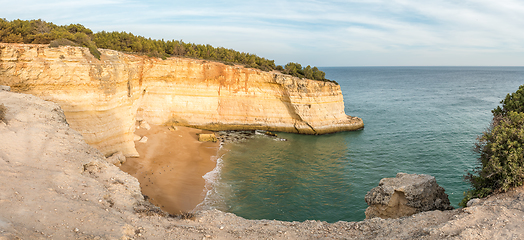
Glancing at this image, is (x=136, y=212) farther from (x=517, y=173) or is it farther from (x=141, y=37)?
(x=141, y=37)

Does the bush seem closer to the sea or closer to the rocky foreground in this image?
the rocky foreground

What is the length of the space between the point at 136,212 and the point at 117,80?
47.4 feet

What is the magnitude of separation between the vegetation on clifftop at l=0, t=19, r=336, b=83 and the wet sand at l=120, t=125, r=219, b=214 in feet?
27.0

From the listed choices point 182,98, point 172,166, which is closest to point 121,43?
point 182,98

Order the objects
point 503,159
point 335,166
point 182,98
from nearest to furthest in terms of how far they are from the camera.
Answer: point 503,159, point 335,166, point 182,98

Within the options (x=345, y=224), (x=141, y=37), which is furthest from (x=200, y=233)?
(x=141, y=37)

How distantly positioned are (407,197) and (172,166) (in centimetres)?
1630

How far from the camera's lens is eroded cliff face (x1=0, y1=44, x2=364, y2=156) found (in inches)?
760

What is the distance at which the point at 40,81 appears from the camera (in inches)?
707

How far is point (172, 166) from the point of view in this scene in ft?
73.3

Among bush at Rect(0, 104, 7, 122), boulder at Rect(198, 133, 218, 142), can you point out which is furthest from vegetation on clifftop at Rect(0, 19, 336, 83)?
boulder at Rect(198, 133, 218, 142)

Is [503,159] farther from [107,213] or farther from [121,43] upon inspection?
[121,43]

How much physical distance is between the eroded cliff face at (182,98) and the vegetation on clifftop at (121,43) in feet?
6.46

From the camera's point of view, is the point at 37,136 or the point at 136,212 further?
the point at 37,136
